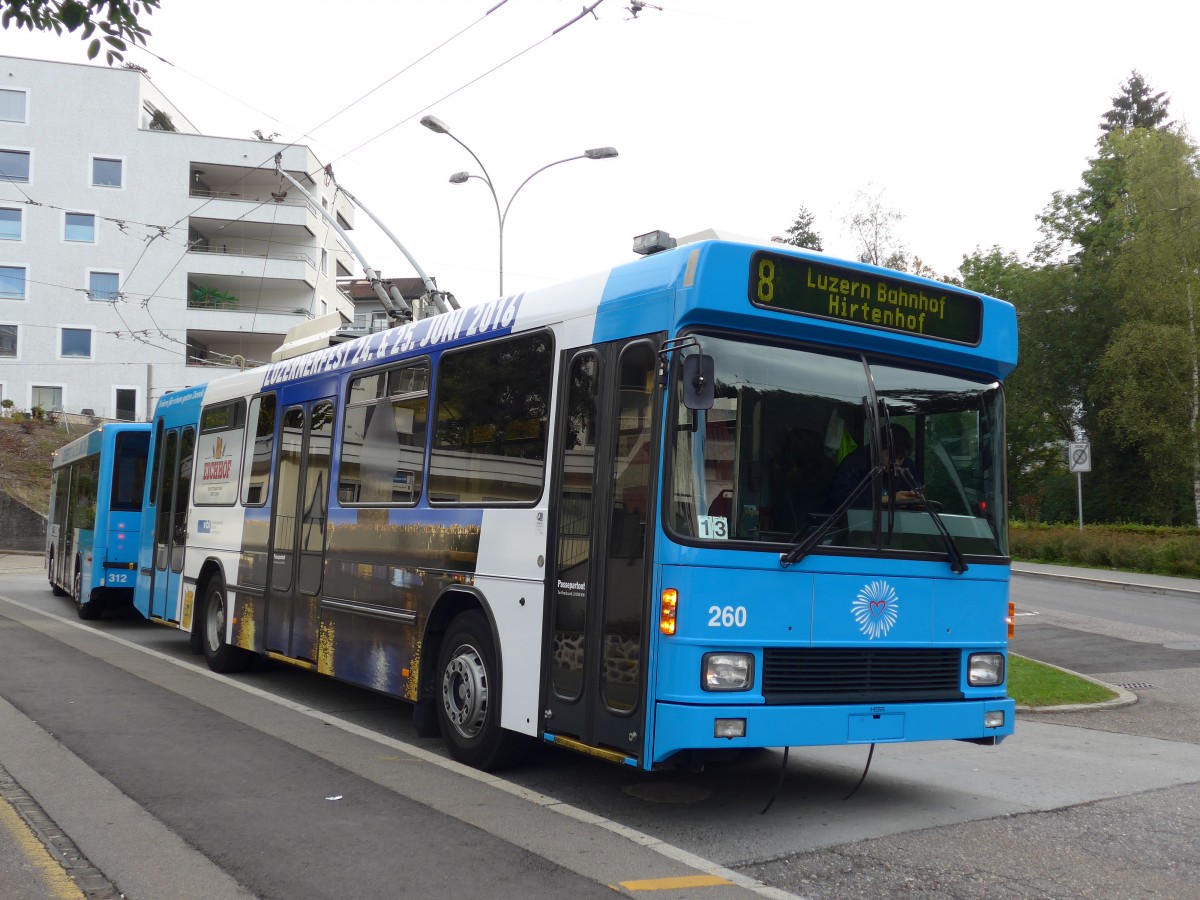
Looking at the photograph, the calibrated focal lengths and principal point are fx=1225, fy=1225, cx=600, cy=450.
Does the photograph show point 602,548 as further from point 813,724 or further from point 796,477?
point 813,724

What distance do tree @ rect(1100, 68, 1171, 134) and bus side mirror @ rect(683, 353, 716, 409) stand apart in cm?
6237

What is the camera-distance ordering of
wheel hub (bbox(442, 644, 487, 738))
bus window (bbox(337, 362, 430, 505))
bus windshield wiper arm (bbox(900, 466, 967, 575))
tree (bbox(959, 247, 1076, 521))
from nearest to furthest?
bus windshield wiper arm (bbox(900, 466, 967, 575))
wheel hub (bbox(442, 644, 487, 738))
bus window (bbox(337, 362, 430, 505))
tree (bbox(959, 247, 1076, 521))

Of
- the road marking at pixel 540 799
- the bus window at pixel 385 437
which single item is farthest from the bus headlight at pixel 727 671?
the bus window at pixel 385 437

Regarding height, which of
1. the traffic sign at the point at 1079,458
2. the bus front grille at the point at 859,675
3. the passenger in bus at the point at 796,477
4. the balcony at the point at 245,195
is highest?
the balcony at the point at 245,195

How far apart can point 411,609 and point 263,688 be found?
382 cm

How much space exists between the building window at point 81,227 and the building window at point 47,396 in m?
6.81

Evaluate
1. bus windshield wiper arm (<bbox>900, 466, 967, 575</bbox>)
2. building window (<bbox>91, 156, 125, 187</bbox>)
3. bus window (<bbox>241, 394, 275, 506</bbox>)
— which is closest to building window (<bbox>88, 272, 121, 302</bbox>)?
building window (<bbox>91, 156, 125, 187</bbox>)

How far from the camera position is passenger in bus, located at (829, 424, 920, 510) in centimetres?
667

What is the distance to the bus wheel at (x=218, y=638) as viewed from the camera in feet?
41.6

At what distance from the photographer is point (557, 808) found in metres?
6.92

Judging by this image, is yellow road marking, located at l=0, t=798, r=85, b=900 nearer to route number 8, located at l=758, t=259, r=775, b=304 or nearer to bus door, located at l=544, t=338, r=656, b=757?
bus door, located at l=544, t=338, r=656, b=757

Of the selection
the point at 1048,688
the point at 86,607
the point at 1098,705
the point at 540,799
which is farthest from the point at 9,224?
the point at 540,799

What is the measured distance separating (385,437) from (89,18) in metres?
3.54

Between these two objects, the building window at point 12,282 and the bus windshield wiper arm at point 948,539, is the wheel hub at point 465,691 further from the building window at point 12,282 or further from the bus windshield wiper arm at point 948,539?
the building window at point 12,282
